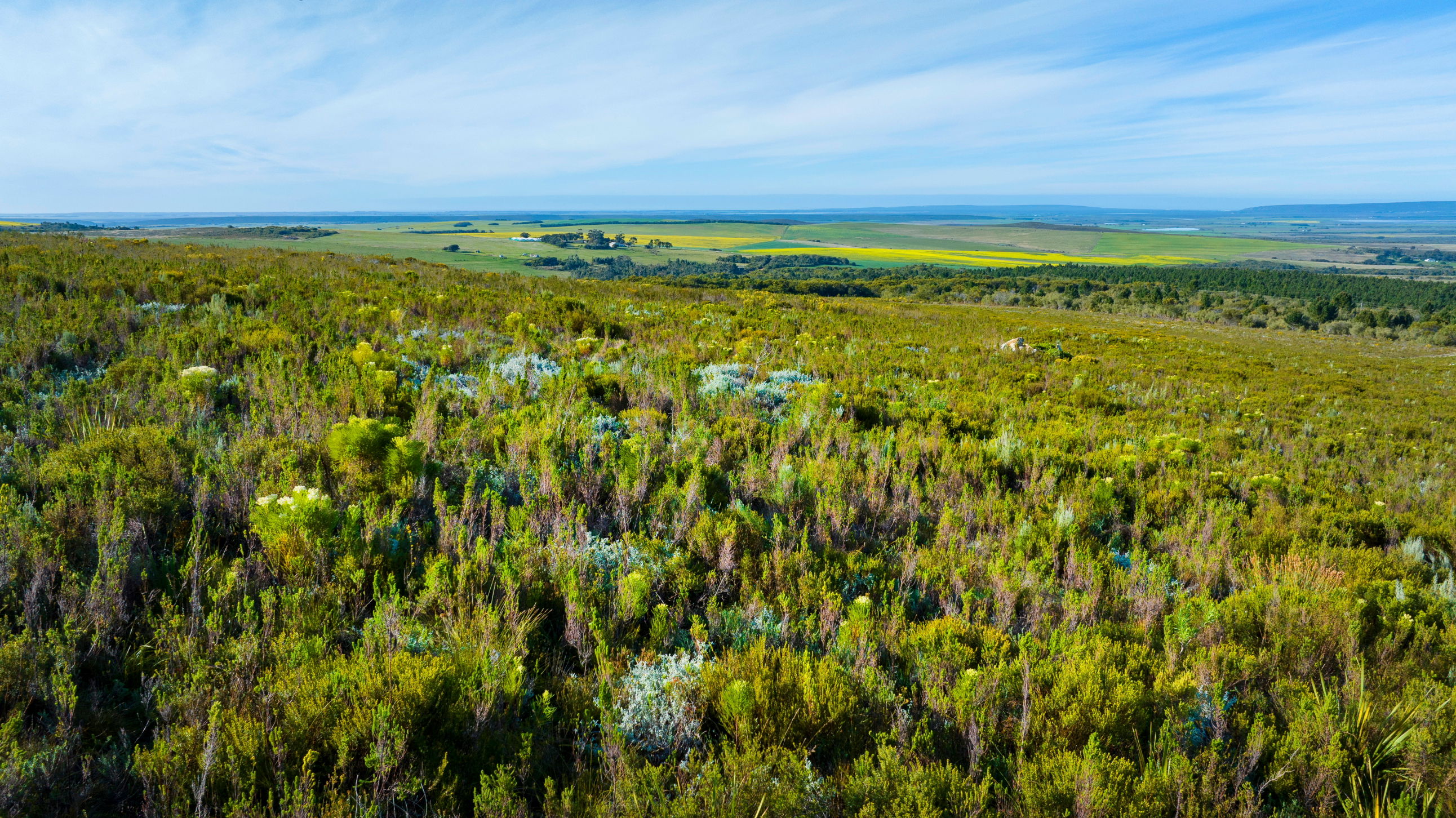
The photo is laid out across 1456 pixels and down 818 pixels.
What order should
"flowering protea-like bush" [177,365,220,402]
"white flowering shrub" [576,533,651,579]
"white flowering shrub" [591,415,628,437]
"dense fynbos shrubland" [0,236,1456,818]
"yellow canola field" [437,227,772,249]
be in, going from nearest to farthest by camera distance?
"dense fynbos shrubland" [0,236,1456,818], "white flowering shrub" [576,533,651,579], "flowering protea-like bush" [177,365,220,402], "white flowering shrub" [591,415,628,437], "yellow canola field" [437,227,772,249]

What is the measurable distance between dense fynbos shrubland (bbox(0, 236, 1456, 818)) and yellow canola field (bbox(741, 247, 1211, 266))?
410 feet

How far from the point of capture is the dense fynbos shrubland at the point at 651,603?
218cm

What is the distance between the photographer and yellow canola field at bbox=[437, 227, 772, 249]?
524 ft

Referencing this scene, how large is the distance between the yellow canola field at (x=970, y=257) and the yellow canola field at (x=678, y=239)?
762 inches

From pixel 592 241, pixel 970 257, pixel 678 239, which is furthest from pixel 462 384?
pixel 678 239

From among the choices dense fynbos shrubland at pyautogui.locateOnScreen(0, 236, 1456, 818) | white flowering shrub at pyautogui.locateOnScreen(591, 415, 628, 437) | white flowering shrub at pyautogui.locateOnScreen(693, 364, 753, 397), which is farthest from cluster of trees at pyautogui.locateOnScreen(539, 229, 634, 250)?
dense fynbos shrubland at pyautogui.locateOnScreen(0, 236, 1456, 818)

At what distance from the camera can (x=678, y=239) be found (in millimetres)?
186250

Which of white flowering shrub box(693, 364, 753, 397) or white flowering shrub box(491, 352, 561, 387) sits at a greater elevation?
white flowering shrub box(491, 352, 561, 387)

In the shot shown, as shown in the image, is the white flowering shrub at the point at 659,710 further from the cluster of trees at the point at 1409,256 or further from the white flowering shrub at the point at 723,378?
the cluster of trees at the point at 1409,256

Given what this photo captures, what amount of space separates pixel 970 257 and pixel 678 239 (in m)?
88.1

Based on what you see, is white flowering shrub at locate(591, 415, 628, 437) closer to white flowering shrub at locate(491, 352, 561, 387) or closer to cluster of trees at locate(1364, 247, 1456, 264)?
white flowering shrub at locate(491, 352, 561, 387)

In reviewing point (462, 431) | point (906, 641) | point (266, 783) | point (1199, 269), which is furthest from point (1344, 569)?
point (1199, 269)

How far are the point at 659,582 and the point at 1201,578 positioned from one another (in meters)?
3.73

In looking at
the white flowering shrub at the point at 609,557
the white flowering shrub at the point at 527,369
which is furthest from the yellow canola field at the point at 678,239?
the white flowering shrub at the point at 609,557
